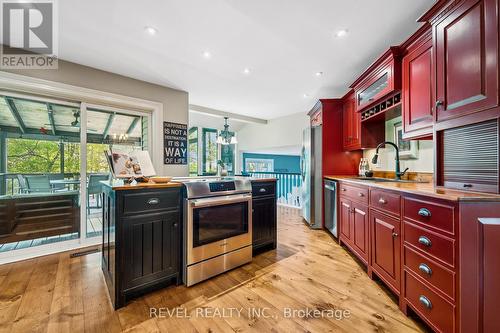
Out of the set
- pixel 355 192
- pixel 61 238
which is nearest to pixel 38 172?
pixel 61 238

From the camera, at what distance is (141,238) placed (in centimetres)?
178

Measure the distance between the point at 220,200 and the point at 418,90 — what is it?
2.18m

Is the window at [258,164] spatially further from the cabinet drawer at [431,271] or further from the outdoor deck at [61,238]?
the cabinet drawer at [431,271]

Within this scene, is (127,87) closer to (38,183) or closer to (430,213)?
(38,183)

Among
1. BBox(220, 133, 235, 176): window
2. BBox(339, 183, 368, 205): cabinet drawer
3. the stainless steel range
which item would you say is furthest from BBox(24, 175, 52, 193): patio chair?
BBox(220, 133, 235, 176): window

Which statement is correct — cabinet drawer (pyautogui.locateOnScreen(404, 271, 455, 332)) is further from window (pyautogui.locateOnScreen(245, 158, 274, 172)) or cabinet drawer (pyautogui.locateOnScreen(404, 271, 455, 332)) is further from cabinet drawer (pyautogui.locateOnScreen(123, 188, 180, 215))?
window (pyautogui.locateOnScreen(245, 158, 274, 172))

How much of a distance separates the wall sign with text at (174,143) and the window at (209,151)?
2685 millimetres

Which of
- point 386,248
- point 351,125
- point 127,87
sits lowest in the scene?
point 386,248

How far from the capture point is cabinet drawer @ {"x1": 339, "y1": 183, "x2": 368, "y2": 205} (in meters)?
2.24

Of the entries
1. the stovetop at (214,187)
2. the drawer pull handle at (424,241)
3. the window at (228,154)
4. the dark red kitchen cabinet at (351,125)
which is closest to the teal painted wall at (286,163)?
the window at (228,154)

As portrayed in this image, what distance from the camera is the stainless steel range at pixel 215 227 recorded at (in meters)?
1.98

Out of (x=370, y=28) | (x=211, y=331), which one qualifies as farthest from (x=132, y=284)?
(x=370, y=28)

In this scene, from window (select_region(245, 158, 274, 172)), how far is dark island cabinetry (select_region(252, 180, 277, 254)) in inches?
202

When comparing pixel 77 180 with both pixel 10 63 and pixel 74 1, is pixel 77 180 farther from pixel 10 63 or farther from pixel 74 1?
pixel 74 1
